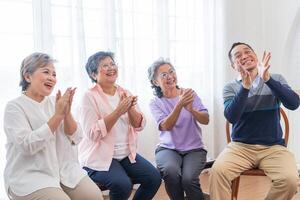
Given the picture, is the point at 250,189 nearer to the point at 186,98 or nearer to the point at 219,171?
the point at 219,171

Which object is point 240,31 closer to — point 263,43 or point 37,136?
point 263,43

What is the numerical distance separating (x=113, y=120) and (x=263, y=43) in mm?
2252

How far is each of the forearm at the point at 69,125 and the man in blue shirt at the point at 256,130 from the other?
0.87 m

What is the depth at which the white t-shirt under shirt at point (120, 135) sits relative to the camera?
2432 millimetres

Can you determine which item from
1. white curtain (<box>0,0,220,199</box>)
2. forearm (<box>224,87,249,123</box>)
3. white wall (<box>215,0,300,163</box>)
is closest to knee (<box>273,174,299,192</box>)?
forearm (<box>224,87,249,123</box>)

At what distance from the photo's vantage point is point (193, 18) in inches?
145

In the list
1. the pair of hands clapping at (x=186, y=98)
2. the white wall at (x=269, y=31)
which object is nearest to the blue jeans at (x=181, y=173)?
the pair of hands clapping at (x=186, y=98)

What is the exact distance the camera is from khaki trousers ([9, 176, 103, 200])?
1843 mm

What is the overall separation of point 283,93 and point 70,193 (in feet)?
4.49

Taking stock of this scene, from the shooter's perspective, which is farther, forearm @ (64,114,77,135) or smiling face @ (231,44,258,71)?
smiling face @ (231,44,258,71)

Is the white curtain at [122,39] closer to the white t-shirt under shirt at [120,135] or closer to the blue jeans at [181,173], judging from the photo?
the white t-shirt under shirt at [120,135]

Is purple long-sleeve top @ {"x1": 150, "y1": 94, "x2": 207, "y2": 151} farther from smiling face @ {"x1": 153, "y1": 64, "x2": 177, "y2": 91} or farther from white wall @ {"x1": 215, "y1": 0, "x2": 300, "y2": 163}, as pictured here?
white wall @ {"x1": 215, "y1": 0, "x2": 300, "y2": 163}

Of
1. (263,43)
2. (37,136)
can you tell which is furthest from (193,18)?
(37,136)

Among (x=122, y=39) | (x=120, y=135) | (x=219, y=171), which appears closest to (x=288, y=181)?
(x=219, y=171)
